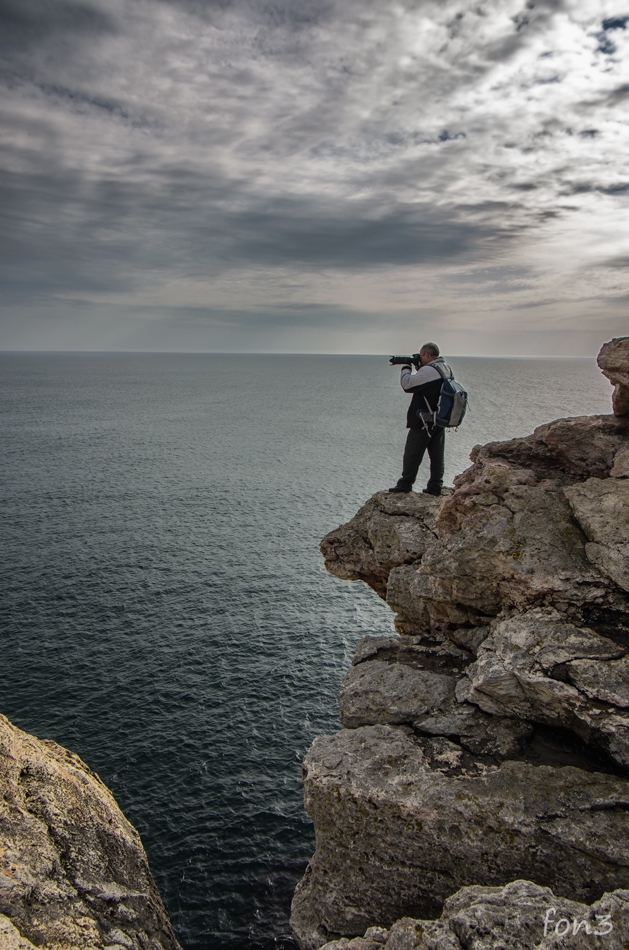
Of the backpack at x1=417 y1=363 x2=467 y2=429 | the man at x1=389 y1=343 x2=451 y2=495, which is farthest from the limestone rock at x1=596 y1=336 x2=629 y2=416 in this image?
the man at x1=389 y1=343 x2=451 y2=495

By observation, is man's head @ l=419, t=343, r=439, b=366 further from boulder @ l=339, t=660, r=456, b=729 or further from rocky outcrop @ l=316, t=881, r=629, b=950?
rocky outcrop @ l=316, t=881, r=629, b=950

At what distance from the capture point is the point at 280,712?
108ft

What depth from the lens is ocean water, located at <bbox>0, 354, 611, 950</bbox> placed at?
986 inches

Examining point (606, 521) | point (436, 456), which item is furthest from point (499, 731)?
point (436, 456)

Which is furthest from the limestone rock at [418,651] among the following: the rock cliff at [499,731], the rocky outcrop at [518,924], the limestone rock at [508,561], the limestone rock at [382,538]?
the rocky outcrop at [518,924]

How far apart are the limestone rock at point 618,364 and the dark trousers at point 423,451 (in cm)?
615

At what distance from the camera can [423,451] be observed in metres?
20.2

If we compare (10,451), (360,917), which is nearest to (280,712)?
(360,917)

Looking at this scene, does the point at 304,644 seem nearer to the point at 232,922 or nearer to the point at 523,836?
the point at 232,922

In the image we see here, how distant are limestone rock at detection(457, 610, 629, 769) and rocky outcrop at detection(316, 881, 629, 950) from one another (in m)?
2.78

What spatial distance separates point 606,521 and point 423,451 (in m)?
8.34

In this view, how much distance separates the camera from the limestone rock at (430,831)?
9.38 m

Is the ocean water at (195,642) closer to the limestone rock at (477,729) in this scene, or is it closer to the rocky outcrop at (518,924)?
the limestone rock at (477,729)

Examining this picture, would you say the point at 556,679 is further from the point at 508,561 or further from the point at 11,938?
the point at 11,938
